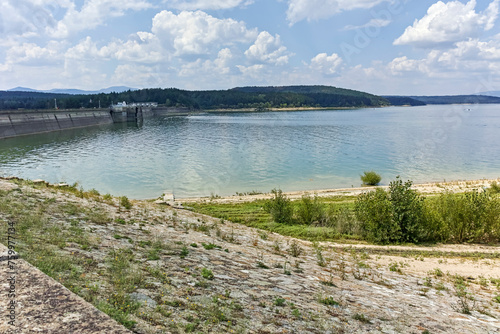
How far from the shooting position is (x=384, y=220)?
20141mm

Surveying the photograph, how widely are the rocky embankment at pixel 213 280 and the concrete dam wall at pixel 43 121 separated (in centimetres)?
9700

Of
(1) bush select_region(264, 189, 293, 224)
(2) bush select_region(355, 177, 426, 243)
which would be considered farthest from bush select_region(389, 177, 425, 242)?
(1) bush select_region(264, 189, 293, 224)

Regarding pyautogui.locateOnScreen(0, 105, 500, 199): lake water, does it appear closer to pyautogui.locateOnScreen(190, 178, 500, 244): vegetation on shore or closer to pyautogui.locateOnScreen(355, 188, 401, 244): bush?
pyautogui.locateOnScreen(190, 178, 500, 244): vegetation on shore

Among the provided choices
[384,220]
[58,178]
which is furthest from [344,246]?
[58,178]

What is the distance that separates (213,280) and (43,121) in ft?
403

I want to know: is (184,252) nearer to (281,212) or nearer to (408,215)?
(281,212)

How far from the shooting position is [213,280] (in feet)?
28.5

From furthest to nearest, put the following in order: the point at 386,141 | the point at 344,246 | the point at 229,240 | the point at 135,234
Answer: the point at 386,141, the point at 344,246, the point at 229,240, the point at 135,234

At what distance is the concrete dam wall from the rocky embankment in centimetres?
9700

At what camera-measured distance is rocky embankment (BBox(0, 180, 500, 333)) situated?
20.5 feet

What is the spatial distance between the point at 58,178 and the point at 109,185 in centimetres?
910

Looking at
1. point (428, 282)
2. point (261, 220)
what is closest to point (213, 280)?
point (428, 282)

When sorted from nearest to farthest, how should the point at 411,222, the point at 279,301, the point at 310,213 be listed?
the point at 279,301
the point at 411,222
the point at 310,213

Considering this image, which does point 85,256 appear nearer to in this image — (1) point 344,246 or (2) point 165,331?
(2) point 165,331
